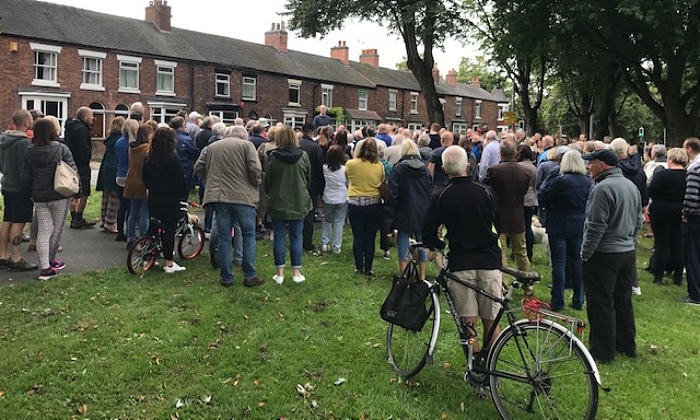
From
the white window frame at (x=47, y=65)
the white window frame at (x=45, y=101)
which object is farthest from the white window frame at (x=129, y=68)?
the white window frame at (x=47, y=65)

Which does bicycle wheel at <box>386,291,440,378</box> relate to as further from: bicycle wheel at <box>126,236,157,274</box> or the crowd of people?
bicycle wheel at <box>126,236,157,274</box>

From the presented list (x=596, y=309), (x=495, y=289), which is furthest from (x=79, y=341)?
(x=596, y=309)

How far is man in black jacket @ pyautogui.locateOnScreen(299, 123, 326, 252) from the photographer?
958cm

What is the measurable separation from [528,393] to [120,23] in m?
36.2

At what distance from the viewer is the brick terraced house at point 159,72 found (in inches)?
1145

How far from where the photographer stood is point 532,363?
14.0 feet

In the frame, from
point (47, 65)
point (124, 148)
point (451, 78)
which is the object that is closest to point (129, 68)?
point (47, 65)

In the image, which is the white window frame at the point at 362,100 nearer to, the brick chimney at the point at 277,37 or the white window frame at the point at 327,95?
the white window frame at the point at 327,95

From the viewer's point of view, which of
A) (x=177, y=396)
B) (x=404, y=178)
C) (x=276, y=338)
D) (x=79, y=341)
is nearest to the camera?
(x=177, y=396)

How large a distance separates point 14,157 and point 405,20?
61.5 feet

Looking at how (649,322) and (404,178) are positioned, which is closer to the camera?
(649,322)

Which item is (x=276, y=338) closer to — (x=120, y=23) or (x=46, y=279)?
(x=46, y=279)

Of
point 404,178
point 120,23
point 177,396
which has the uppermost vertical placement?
point 120,23

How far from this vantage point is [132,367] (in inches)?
200
